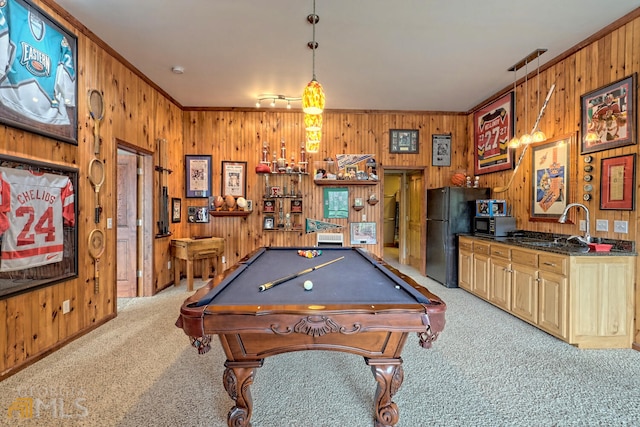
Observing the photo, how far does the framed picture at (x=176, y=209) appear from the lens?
193 inches

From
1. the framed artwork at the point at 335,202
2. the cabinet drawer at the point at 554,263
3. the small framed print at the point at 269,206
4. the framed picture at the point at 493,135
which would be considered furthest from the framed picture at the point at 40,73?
the framed picture at the point at 493,135

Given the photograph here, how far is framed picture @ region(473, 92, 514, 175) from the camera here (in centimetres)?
449

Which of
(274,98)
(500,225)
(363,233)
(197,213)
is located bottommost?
(363,233)

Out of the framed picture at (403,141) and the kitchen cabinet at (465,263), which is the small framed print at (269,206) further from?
the kitchen cabinet at (465,263)

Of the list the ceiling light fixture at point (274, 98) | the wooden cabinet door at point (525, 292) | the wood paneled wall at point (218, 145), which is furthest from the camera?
the ceiling light fixture at point (274, 98)

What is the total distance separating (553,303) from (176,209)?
17.3 ft

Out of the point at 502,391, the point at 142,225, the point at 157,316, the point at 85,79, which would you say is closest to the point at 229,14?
the point at 85,79

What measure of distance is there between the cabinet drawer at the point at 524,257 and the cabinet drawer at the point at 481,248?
1.62ft

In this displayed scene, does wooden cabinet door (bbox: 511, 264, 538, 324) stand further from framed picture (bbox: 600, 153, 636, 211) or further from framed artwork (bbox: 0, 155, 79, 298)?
framed artwork (bbox: 0, 155, 79, 298)

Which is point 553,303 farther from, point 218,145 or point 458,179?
point 218,145

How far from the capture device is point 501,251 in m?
3.72

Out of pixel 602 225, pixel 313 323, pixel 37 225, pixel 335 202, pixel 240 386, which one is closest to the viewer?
pixel 313 323

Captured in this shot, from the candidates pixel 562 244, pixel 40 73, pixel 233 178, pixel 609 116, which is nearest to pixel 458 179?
pixel 562 244

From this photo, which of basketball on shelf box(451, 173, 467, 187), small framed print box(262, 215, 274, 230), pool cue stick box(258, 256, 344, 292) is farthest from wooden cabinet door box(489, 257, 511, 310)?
small framed print box(262, 215, 274, 230)
